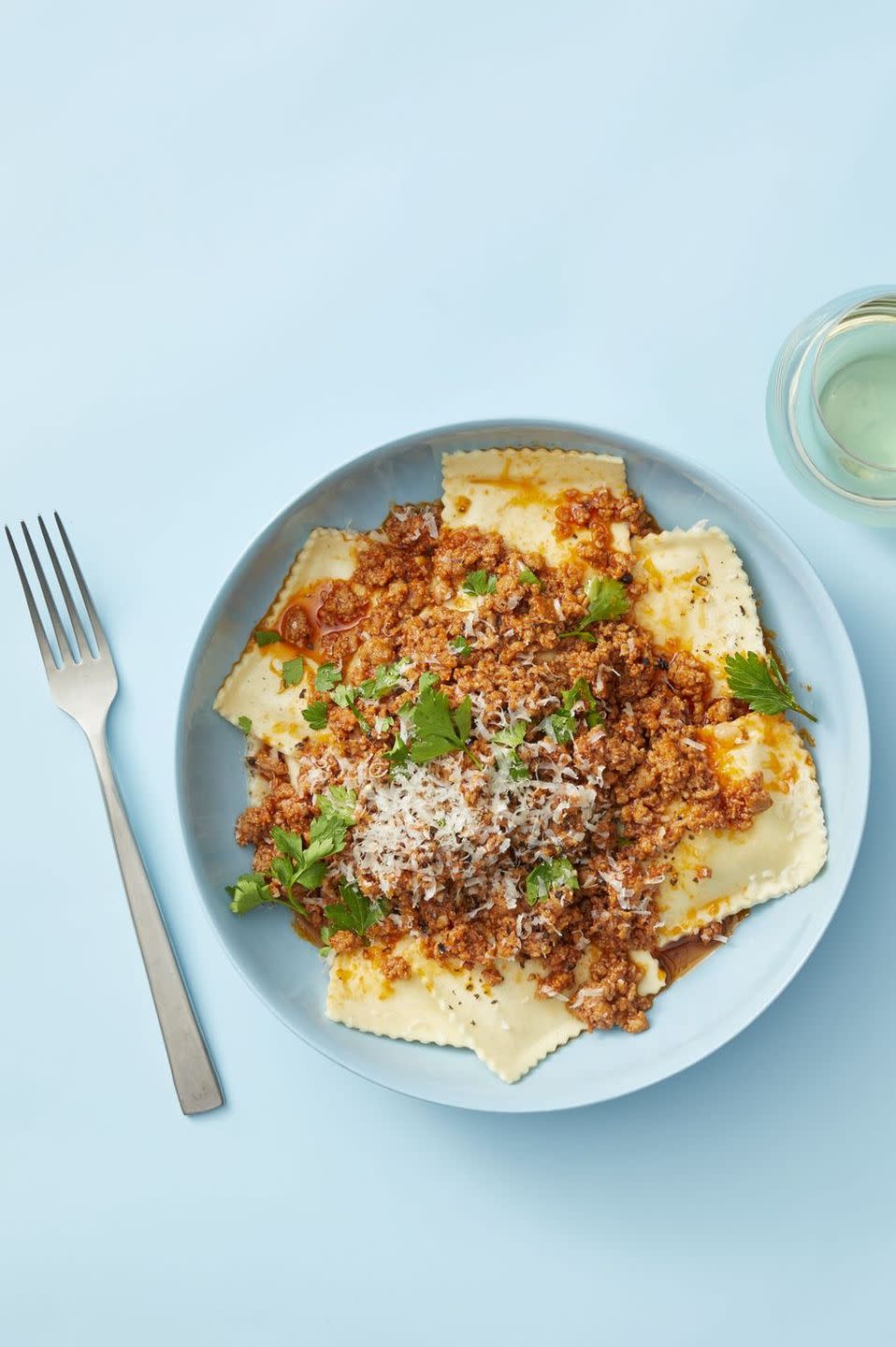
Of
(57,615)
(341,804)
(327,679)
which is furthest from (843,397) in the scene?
(57,615)

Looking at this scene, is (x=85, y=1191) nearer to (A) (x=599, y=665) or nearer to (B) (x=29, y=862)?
(B) (x=29, y=862)

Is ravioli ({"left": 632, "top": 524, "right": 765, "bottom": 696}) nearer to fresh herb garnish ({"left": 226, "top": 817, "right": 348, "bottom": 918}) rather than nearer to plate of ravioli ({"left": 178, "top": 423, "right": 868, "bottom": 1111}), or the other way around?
plate of ravioli ({"left": 178, "top": 423, "right": 868, "bottom": 1111})

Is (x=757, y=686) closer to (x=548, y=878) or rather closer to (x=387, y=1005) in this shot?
Result: (x=548, y=878)

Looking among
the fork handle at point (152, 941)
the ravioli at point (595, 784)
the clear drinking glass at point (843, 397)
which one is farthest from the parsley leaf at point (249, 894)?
the clear drinking glass at point (843, 397)

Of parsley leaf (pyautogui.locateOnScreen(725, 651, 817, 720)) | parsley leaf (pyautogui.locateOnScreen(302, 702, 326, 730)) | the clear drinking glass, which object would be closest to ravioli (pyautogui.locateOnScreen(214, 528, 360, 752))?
parsley leaf (pyautogui.locateOnScreen(302, 702, 326, 730))

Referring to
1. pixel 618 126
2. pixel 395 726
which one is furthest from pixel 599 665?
pixel 618 126
